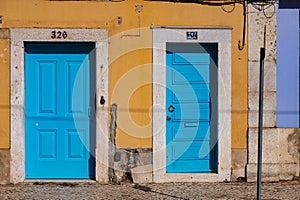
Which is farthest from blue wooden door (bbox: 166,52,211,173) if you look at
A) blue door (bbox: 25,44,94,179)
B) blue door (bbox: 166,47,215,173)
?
blue door (bbox: 25,44,94,179)

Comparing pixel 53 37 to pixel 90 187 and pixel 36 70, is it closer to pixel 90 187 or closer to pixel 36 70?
pixel 36 70

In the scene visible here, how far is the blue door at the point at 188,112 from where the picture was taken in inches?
365

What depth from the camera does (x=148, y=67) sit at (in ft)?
29.8

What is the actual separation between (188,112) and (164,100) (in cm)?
47

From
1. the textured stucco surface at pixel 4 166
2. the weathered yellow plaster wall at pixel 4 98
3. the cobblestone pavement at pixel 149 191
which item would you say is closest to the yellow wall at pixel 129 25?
the weathered yellow plaster wall at pixel 4 98

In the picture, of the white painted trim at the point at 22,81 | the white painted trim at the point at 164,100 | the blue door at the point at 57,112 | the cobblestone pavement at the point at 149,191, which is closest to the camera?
the cobblestone pavement at the point at 149,191

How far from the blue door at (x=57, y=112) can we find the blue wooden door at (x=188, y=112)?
1.23m

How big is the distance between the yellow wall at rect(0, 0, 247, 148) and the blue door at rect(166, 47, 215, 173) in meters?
0.39

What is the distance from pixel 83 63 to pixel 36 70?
28.5 inches

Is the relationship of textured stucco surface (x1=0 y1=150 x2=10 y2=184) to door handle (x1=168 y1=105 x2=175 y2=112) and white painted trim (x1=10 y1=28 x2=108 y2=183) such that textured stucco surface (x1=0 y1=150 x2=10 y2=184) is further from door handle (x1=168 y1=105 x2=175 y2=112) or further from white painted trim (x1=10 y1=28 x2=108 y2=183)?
door handle (x1=168 y1=105 x2=175 y2=112)

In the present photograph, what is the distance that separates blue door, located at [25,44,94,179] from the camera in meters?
9.19

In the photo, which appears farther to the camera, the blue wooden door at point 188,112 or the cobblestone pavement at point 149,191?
the blue wooden door at point 188,112

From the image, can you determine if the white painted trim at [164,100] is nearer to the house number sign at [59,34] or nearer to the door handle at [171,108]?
the door handle at [171,108]

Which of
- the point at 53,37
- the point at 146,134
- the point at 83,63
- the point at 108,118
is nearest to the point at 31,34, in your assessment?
the point at 53,37
